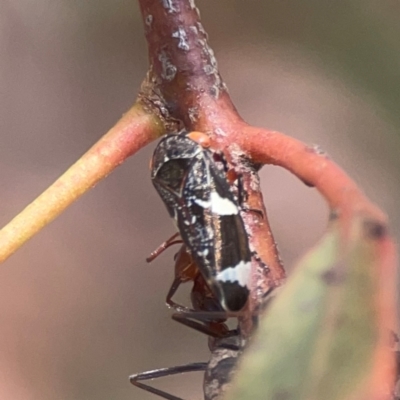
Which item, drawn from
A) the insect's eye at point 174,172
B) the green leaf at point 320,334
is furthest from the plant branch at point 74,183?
the green leaf at point 320,334

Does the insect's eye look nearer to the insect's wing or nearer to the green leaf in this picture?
the insect's wing

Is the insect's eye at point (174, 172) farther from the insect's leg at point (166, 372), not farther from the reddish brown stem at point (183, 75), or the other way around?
the insect's leg at point (166, 372)

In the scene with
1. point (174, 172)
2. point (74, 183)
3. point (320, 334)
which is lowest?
point (320, 334)

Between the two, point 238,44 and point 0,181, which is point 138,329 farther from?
point 238,44

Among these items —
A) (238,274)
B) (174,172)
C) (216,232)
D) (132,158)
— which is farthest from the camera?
(132,158)

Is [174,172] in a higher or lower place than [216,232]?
higher

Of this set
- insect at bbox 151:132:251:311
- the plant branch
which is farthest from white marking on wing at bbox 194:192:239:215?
the plant branch

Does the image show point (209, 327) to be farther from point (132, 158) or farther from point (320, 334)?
point (132, 158)

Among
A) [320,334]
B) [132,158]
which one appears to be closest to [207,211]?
[320,334]
